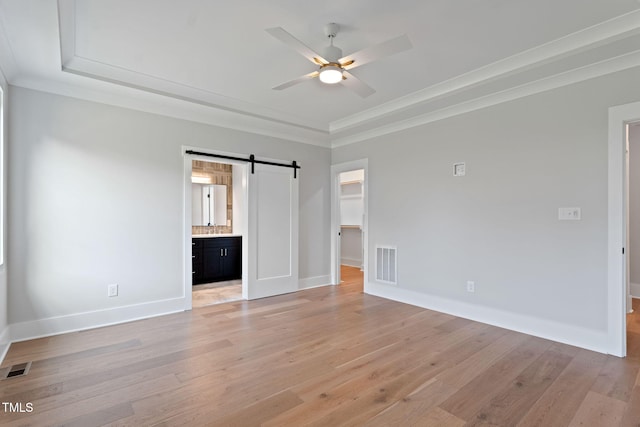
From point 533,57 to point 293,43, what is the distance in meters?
2.13

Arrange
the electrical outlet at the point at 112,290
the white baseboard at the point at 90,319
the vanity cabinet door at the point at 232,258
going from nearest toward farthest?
1. the white baseboard at the point at 90,319
2. the electrical outlet at the point at 112,290
3. the vanity cabinet door at the point at 232,258

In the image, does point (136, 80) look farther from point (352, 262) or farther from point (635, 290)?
point (635, 290)

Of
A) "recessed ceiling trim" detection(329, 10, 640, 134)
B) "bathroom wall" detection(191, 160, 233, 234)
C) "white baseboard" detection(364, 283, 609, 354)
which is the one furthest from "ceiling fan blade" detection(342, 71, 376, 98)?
"bathroom wall" detection(191, 160, 233, 234)

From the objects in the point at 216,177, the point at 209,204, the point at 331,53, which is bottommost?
the point at 209,204

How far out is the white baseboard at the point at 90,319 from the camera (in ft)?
9.95

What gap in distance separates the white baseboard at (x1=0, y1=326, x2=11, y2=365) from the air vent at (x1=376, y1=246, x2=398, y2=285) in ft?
13.6

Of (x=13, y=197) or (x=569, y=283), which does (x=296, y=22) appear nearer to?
(x=13, y=197)

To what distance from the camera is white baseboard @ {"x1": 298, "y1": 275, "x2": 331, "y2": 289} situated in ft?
17.1

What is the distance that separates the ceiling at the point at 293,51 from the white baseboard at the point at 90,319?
2300 mm

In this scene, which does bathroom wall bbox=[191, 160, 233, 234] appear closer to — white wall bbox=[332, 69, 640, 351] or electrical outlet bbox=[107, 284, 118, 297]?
electrical outlet bbox=[107, 284, 118, 297]

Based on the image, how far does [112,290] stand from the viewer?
3490 millimetres

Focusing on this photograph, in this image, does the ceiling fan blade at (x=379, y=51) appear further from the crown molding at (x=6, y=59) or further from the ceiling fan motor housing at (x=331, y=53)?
the crown molding at (x=6, y=59)

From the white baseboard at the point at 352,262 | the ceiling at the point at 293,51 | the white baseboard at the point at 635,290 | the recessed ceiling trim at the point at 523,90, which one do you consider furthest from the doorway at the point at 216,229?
the white baseboard at the point at 635,290

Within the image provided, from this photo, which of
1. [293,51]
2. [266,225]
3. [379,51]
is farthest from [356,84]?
[266,225]
